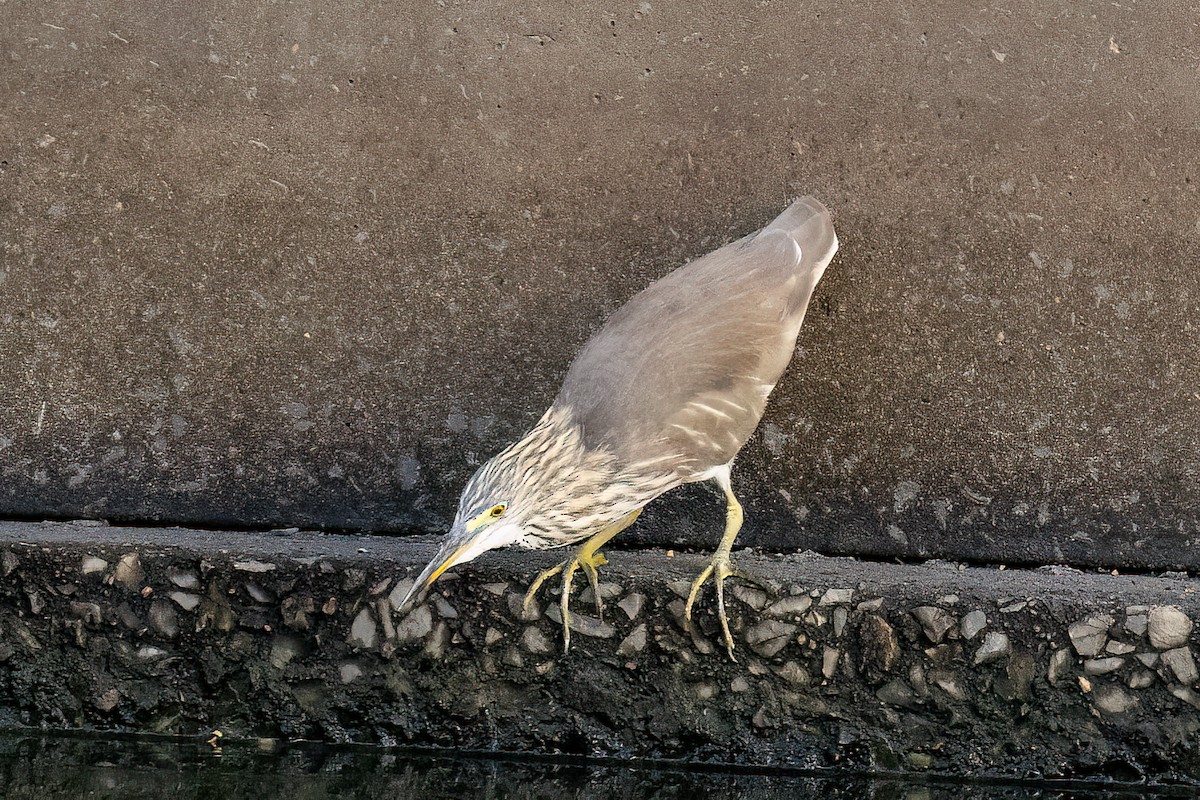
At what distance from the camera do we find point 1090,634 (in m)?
2.75

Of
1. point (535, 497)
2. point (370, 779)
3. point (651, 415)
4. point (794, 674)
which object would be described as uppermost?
point (651, 415)

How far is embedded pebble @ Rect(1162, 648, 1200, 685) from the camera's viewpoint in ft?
9.00

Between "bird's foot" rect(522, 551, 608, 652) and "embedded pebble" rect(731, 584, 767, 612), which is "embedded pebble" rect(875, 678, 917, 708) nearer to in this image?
"embedded pebble" rect(731, 584, 767, 612)

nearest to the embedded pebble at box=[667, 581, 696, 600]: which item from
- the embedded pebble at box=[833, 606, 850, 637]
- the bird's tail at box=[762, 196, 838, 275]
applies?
the embedded pebble at box=[833, 606, 850, 637]

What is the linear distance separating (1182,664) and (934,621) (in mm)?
625

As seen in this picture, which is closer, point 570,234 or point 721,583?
point 721,583

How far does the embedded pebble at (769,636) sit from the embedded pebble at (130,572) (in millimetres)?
1584

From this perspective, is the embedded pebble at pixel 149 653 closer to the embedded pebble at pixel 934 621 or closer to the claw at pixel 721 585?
the claw at pixel 721 585

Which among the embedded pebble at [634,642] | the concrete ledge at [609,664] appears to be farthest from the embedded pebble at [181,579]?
the embedded pebble at [634,642]

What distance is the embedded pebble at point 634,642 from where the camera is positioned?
9.25 feet

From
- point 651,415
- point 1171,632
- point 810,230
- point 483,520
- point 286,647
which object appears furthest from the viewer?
point 810,230

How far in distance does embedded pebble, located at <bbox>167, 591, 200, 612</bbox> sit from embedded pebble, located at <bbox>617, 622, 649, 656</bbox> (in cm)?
111

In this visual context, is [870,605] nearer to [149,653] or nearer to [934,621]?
[934,621]

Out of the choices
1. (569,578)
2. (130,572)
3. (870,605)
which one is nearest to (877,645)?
(870,605)
